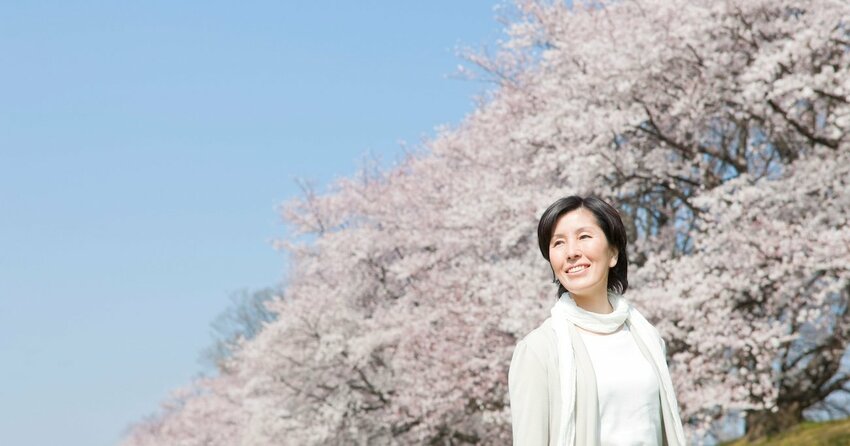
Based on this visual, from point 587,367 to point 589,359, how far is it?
1.9 inches

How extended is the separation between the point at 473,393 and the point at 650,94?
6.85m

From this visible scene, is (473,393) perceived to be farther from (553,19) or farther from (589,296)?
(589,296)

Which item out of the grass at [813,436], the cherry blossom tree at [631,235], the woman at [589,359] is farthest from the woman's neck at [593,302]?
the grass at [813,436]

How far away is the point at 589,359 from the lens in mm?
4051

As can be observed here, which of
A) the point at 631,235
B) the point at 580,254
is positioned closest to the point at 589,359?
the point at 580,254

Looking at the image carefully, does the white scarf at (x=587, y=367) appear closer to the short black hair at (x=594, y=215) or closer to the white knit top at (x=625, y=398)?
the white knit top at (x=625, y=398)

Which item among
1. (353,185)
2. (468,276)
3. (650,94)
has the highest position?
(353,185)

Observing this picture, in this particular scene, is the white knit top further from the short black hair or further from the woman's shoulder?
the short black hair

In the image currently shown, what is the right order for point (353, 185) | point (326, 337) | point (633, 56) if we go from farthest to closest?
point (353, 185) → point (326, 337) → point (633, 56)

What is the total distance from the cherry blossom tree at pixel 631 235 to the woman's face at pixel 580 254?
11.6m

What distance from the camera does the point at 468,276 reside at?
72.9 feet

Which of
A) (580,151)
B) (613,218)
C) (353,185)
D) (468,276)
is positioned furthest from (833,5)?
(353,185)

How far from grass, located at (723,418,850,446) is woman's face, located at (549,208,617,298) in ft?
55.5

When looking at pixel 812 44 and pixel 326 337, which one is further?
pixel 326 337
